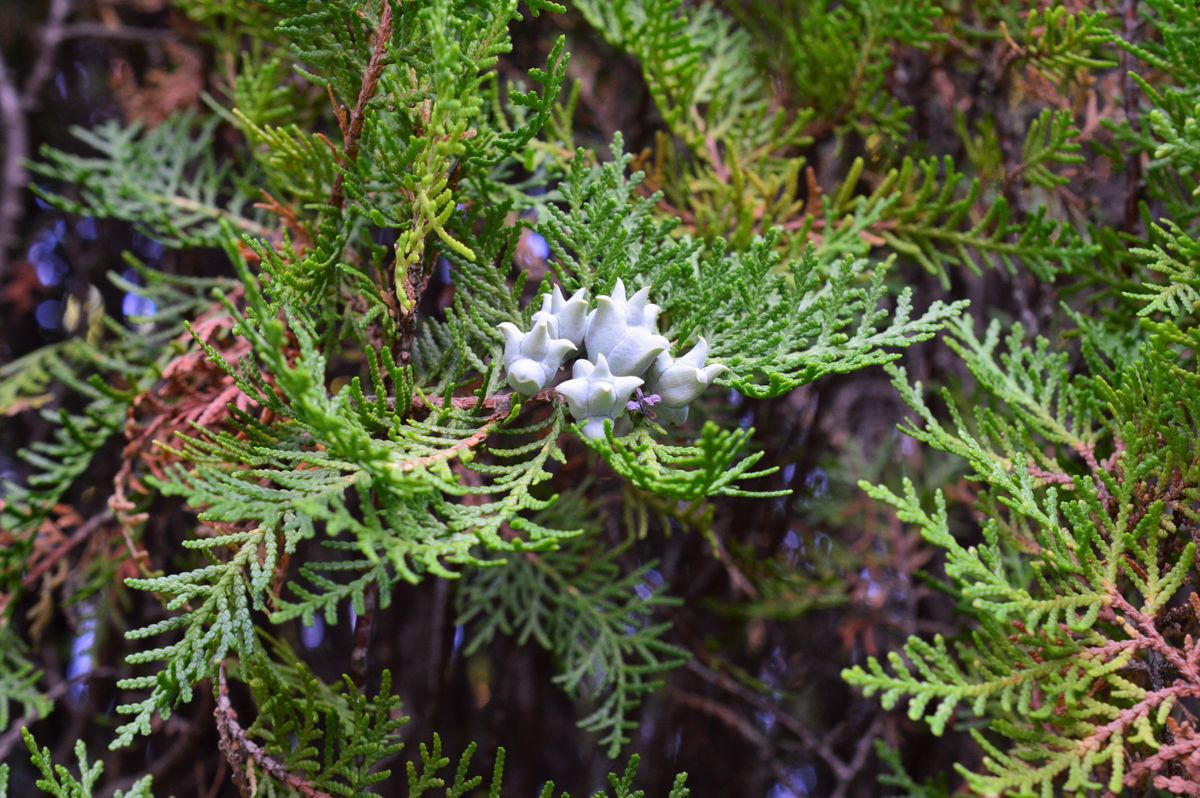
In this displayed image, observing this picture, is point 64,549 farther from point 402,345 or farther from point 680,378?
point 680,378

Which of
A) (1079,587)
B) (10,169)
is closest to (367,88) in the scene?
(1079,587)

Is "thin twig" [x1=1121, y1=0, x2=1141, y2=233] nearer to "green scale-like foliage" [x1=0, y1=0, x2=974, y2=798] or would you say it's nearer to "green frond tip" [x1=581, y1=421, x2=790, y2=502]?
"green scale-like foliage" [x1=0, y1=0, x2=974, y2=798]

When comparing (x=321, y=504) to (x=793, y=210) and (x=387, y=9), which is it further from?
(x=793, y=210)

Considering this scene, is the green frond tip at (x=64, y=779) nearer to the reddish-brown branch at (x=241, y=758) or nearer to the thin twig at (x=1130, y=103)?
the reddish-brown branch at (x=241, y=758)

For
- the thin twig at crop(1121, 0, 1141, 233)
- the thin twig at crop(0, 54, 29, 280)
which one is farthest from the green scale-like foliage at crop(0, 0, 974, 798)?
the thin twig at crop(0, 54, 29, 280)

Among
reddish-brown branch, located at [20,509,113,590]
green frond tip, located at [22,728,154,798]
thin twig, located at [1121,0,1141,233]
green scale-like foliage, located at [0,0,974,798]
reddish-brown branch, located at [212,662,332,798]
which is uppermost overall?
thin twig, located at [1121,0,1141,233]

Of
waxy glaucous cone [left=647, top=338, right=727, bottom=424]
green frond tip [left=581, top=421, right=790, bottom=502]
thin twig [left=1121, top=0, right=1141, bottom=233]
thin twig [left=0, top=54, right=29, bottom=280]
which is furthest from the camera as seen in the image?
thin twig [left=0, top=54, right=29, bottom=280]
